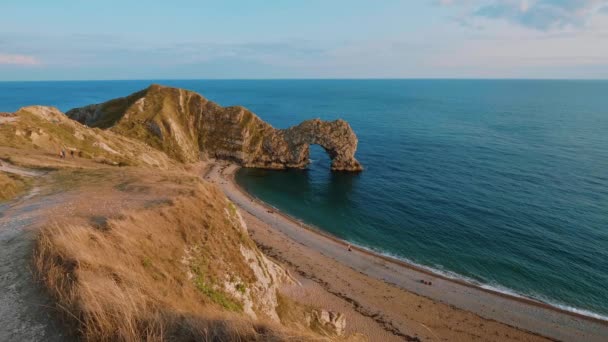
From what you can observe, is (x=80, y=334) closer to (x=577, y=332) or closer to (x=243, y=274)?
(x=243, y=274)

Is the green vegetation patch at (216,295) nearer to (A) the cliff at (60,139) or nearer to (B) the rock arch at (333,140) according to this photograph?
(A) the cliff at (60,139)

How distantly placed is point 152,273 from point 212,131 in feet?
283

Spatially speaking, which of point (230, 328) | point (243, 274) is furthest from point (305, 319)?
point (230, 328)

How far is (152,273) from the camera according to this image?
1223cm

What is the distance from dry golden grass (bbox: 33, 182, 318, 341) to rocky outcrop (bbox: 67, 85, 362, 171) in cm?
6689

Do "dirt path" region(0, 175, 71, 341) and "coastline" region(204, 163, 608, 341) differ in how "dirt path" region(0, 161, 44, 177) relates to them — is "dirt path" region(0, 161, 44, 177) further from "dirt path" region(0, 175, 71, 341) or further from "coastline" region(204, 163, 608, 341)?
"coastline" region(204, 163, 608, 341)

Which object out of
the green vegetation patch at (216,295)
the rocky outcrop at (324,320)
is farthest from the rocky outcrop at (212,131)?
the green vegetation patch at (216,295)

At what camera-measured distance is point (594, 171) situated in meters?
78.3

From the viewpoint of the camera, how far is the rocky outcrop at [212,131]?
8406 centimetres

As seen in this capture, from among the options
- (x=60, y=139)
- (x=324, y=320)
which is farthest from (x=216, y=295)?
(x=60, y=139)

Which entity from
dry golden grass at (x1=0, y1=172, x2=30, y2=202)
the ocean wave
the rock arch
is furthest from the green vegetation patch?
the rock arch

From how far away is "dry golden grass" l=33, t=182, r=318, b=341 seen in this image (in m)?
6.50

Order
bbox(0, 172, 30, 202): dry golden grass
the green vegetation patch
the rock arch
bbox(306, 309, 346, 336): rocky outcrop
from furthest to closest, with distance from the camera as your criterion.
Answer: the rock arch < bbox(306, 309, 346, 336): rocky outcrop < bbox(0, 172, 30, 202): dry golden grass < the green vegetation patch

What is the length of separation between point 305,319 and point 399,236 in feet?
107
